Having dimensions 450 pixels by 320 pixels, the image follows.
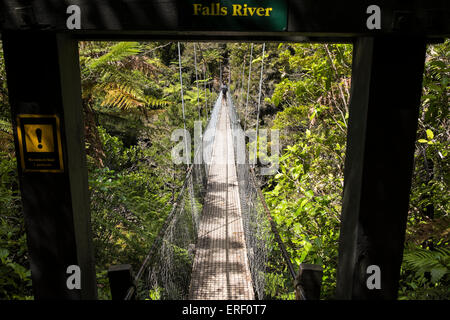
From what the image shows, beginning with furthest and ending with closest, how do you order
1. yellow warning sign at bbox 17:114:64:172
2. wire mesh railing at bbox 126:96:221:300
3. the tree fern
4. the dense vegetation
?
1. wire mesh railing at bbox 126:96:221:300
2. the dense vegetation
3. the tree fern
4. yellow warning sign at bbox 17:114:64:172

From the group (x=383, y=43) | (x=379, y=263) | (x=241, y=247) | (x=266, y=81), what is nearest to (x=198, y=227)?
(x=241, y=247)

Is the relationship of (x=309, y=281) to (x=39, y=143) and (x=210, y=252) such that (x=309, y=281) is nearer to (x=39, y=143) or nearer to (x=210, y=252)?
(x=39, y=143)

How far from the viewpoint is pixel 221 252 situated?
375 cm

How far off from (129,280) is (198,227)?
10.1 feet

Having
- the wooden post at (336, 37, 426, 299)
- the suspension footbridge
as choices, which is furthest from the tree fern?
the suspension footbridge

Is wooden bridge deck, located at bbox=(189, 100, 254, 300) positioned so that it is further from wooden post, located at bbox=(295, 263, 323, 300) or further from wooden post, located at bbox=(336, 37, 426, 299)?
wooden post, located at bbox=(336, 37, 426, 299)

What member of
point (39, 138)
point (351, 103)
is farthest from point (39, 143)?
point (351, 103)

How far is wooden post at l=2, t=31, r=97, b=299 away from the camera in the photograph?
3.85 feet

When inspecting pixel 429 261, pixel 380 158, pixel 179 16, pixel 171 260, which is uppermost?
pixel 179 16

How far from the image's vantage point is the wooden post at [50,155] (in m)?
1.17

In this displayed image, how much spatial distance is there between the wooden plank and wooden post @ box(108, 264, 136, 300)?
3.06ft

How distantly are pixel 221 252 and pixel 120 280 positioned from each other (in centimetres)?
247
